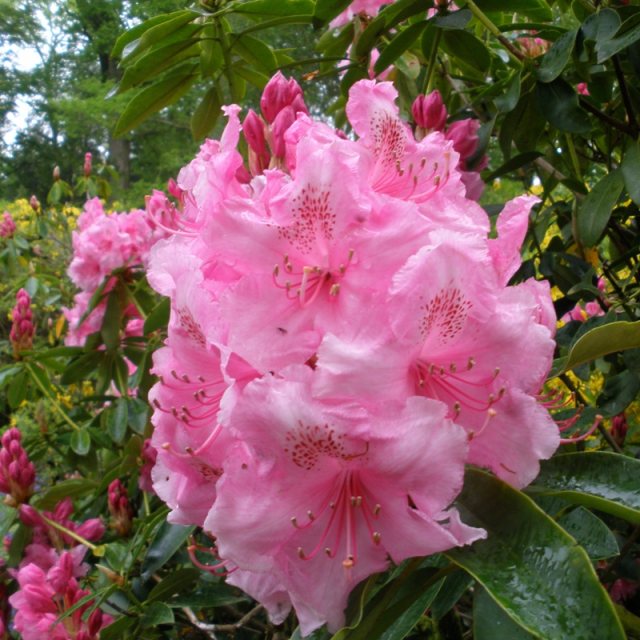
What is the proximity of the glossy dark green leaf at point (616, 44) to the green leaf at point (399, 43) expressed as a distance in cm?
24

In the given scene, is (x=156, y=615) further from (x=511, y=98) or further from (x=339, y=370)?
(x=511, y=98)

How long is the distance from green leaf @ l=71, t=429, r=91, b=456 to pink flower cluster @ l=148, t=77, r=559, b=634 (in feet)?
3.50

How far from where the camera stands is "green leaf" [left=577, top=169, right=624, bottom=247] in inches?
37.1

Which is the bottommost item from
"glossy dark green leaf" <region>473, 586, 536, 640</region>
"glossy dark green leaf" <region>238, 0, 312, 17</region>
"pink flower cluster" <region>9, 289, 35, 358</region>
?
"pink flower cluster" <region>9, 289, 35, 358</region>

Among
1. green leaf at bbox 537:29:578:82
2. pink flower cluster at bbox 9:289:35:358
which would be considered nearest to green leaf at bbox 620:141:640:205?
green leaf at bbox 537:29:578:82

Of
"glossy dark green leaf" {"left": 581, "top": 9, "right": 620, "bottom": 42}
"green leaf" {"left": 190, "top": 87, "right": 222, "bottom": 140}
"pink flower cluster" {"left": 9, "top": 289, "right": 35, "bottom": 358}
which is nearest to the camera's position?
"glossy dark green leaf" {"left": 581, "top": 9, "right": 620, "bottom": 42}

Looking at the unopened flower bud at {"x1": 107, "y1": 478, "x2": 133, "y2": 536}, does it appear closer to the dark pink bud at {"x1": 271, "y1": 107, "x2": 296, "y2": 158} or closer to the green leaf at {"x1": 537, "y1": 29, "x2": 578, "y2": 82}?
the dark pink bud at {"x1": 271, "y1": 107, "x2": 296, "y2": 158}

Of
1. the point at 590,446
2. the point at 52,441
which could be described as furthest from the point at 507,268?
the point at 52,441

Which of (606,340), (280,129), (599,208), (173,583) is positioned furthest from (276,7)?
(173,583)

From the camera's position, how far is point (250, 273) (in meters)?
0.60

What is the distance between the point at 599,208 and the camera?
3.12ft

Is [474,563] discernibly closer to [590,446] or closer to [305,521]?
[305,521]

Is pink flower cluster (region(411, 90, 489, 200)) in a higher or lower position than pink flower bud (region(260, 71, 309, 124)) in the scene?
lower

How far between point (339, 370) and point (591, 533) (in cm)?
24
